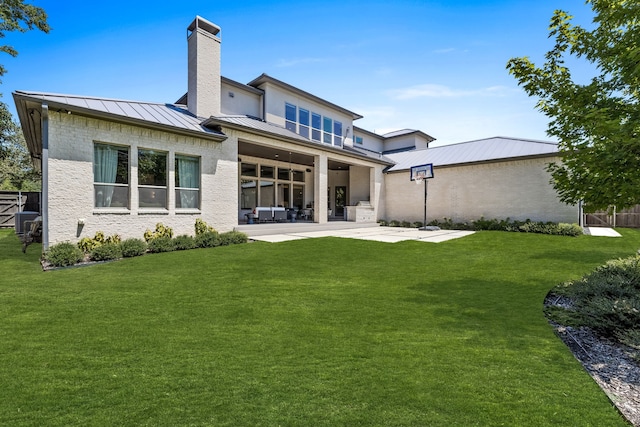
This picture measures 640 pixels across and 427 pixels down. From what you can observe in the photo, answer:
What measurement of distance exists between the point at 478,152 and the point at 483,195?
9.97 feet

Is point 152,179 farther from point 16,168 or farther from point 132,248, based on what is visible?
point 16,168

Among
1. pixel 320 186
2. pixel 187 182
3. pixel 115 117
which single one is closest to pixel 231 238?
pixel 187 182

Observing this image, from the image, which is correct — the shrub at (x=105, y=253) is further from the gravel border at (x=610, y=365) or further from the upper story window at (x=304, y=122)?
the upper story window at (x=304, y=122)

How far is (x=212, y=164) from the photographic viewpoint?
12375 mm

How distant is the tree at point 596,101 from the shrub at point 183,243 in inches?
403

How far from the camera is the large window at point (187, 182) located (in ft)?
38.1

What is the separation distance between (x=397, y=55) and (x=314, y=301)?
876 cm

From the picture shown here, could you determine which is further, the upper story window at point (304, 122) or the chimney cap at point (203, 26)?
the upper story window at point (304, 122)

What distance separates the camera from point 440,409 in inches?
93.8

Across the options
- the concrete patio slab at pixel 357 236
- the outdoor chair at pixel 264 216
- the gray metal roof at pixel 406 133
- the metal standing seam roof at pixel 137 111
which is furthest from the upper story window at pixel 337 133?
the gray metal roof at pixel 406 133

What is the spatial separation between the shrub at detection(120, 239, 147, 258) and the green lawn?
7.53 ft

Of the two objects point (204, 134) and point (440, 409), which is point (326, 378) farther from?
point (204, 134)

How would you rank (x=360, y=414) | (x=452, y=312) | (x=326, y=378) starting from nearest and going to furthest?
(x=360, y=414), (x=326, y=378), (x=452, y=312)

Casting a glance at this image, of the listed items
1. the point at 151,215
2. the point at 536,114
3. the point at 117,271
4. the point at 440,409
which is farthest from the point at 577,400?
the point at 151,215
